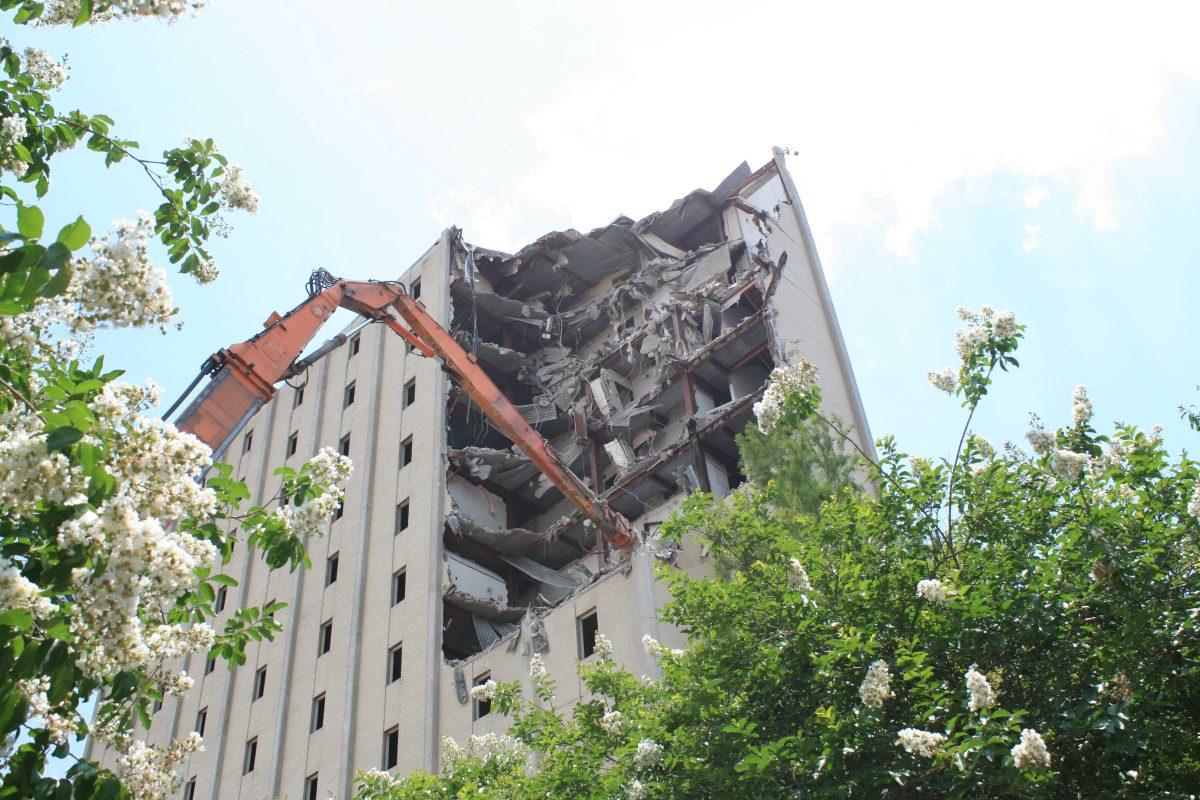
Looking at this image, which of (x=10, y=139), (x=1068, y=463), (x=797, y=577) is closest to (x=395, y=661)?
(x=797, y=577)

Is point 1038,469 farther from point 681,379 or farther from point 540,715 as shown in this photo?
point 681,379

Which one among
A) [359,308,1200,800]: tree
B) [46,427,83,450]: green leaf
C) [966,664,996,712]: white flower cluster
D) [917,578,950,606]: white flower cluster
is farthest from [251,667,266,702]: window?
[46,427,83,450]: green leaf

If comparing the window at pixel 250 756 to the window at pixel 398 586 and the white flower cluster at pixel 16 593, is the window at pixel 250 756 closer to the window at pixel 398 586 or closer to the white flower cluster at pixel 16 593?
the window at pixel 398 586

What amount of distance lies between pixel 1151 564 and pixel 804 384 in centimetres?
421

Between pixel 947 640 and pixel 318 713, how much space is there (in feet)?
73.3

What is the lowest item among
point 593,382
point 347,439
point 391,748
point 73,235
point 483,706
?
point 73,235

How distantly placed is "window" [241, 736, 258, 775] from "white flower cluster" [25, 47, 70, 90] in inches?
1033

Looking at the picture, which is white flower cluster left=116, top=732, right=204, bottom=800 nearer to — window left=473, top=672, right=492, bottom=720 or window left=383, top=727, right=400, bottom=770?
window left=473, top=672, right=492, bottom=720

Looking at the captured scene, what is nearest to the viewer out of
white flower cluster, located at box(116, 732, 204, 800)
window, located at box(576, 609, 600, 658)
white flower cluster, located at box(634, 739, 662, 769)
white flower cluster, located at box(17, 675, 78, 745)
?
white flower cluster, located at box(17, 675, 78, 745)

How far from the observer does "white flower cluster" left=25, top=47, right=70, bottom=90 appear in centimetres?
841

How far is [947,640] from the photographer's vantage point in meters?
11.8

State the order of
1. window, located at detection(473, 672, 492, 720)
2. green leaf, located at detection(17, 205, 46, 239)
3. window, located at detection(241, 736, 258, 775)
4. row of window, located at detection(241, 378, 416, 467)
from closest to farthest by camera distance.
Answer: green leaf, located at detection(17, 205, 46, 239), window, located at detection(473, 672, 492, 720), window, located at detection(241, 736, 258, 775), row of window, located at detection(241, 378, 416, 467)

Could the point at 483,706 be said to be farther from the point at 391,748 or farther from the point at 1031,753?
the point at 1031,753

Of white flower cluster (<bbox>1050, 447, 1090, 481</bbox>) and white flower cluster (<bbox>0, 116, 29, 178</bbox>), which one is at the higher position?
white flower cluster (<bbox>0, 116, 29, 178</bbox>)
